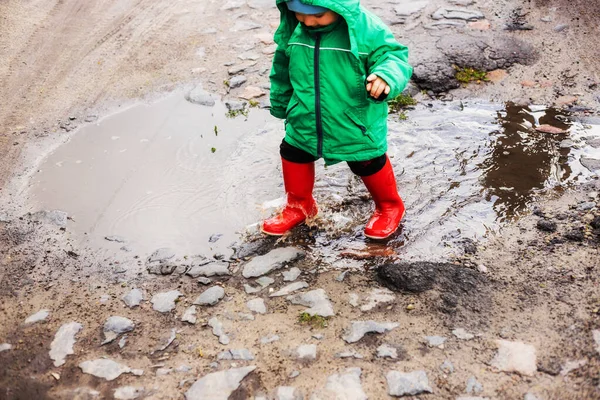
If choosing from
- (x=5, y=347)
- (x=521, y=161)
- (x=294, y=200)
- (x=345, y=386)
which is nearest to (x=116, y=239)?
(x=5, y=347)

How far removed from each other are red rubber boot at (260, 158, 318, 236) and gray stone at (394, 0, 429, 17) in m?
3.12

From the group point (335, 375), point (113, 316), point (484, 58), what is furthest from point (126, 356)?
point (484, 58)

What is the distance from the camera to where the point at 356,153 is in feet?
10.3

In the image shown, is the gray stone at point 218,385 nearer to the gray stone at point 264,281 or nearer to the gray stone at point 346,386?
the gray stone at point 346,386

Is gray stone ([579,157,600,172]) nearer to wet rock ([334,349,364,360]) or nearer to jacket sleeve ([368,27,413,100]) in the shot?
jacket sleeve ([368,27,413,100])

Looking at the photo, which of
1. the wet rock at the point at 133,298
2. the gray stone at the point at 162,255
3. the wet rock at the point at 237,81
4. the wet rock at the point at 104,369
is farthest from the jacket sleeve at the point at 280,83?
the wet rock at the point at 237,81

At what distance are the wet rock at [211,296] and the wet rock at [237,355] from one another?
0.38 meters

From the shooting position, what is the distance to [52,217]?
12.3 ft

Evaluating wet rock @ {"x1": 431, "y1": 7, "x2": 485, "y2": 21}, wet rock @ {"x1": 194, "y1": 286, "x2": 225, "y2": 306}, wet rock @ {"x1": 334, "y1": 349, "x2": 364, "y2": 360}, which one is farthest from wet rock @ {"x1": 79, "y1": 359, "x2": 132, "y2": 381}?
wet rock @ {"x1": 431, "y1": 7, "x2": 485, "y2": 21}

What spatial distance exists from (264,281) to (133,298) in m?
0.66

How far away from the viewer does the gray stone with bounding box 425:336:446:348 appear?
2619 mm

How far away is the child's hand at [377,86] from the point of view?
110 inches

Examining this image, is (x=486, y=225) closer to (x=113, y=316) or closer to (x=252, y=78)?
(x=113, y=316)

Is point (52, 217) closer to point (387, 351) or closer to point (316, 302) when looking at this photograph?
point (316, 302)
